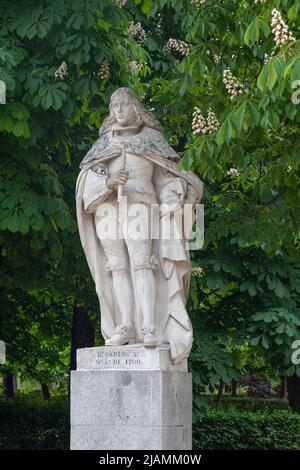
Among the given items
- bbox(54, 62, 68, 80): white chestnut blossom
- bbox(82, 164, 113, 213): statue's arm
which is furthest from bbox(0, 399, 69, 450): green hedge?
bbox(82, 164, 113, 213): statue's arm

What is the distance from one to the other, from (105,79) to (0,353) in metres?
4.24

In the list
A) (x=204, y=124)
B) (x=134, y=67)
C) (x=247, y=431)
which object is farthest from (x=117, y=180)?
(x=247, y=431)

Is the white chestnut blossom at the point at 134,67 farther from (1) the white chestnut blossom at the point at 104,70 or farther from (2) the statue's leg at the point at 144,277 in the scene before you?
(2) the statue's leg at the point at 144,277

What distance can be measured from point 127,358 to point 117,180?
162 centimetres

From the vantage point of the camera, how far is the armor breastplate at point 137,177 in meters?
9.60

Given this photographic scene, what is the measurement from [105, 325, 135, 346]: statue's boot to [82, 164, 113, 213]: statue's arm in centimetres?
117

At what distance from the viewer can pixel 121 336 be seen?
935cm

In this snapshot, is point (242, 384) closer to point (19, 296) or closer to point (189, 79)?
point (19, 296)

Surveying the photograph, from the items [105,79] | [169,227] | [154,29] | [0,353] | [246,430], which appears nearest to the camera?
[169,227]

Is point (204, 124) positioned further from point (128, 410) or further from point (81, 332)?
point (81, 332)

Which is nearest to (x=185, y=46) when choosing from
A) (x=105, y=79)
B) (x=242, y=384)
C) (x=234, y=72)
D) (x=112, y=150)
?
(x=105, y=79)

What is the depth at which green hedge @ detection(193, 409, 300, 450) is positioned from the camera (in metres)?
18.7

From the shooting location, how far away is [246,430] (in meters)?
19.2

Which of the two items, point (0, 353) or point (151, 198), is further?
point (0, 353)
